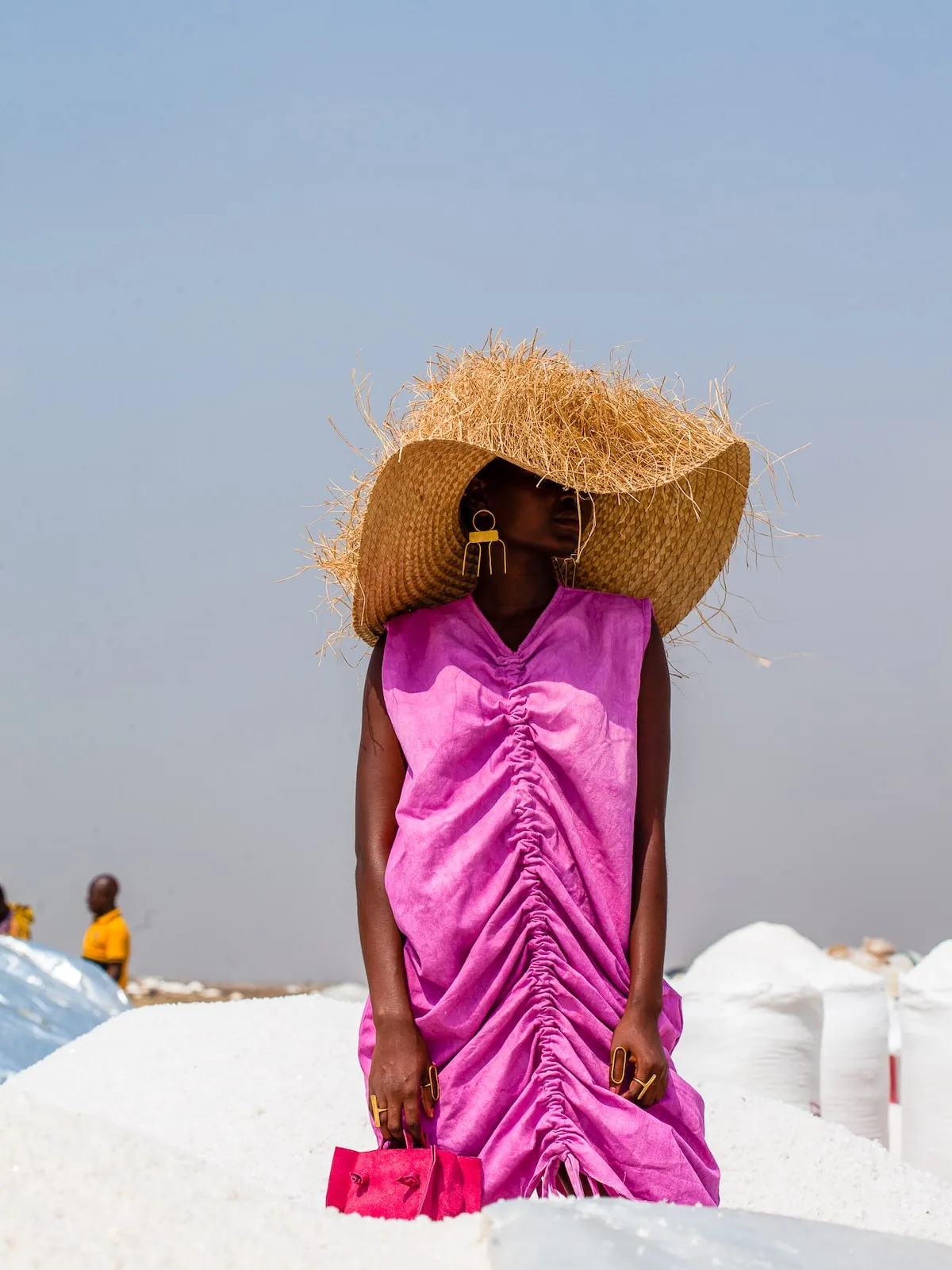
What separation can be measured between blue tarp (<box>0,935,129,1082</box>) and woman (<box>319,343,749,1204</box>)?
8.04 feet

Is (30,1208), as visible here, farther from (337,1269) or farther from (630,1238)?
(630,1238)

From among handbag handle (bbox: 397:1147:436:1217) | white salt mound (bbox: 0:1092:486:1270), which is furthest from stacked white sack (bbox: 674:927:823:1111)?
white salt mound (bbox: 0:1092:486:1270)

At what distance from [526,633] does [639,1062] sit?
73 centimetres

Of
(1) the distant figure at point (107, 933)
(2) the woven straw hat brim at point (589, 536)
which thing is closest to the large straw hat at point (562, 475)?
(2) the woven straw hat brim at point (589, 536)

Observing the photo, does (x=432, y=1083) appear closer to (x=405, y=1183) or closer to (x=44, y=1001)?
(x=405, y=1183)

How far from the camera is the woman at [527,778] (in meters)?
2.05

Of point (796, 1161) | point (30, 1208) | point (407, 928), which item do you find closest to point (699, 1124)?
point (407, 928)

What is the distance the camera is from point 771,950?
15.4 ft

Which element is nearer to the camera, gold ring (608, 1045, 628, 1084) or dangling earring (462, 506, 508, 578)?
gold ring (608, 1045, 628, 1084)

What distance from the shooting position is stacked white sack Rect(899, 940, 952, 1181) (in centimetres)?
417

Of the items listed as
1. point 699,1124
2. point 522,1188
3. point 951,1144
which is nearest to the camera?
point 522,1188

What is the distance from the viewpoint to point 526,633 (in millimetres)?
2311

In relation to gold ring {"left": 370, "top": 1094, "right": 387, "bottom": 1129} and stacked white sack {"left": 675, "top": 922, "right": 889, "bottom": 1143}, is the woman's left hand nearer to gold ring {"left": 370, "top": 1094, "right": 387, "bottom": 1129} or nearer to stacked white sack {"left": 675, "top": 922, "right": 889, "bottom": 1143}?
gold ring {"left": 370, "top": 1094, "right": 387, "bottom": 1129}

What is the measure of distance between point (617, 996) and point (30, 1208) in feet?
3.28
